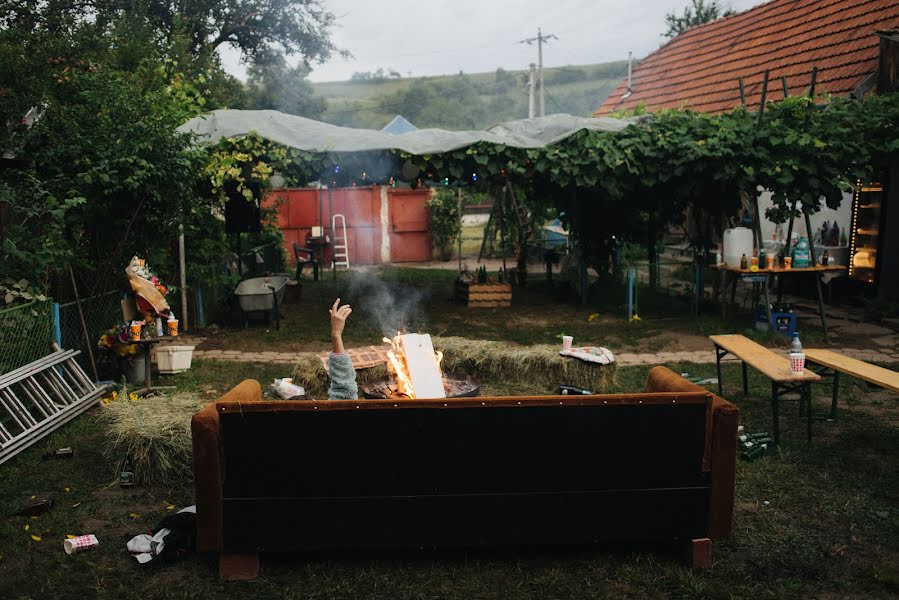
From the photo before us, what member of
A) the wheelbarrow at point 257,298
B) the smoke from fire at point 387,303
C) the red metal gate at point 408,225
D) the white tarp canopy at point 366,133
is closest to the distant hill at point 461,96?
the red metal gate at point 408,225

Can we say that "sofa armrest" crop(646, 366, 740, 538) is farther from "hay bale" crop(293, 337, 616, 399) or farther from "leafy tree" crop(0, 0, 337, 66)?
"leafy tree" crop(0, 0, 337, 66)

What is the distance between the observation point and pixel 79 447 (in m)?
6.89

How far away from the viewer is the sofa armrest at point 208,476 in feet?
14.6

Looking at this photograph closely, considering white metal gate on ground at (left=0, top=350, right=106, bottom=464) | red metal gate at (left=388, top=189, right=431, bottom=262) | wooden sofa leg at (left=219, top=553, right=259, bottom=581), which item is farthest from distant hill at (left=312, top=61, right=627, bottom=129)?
wooden sofa leg at (left=219, top=553, right=259, bottom=581)

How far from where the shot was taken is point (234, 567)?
4.57 meters

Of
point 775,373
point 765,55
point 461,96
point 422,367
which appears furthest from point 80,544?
point 461,96

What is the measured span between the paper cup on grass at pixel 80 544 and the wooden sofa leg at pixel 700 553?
4.07 meters

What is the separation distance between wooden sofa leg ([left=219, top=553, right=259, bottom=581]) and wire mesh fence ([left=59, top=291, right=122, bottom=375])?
4.94 metres

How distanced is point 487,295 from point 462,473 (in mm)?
10014

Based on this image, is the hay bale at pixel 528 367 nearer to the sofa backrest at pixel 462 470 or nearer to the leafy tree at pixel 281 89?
the sofa backrest at pixel 462 470

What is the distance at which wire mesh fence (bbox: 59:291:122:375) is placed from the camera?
853 cm

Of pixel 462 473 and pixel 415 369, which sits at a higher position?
pixel 415 369

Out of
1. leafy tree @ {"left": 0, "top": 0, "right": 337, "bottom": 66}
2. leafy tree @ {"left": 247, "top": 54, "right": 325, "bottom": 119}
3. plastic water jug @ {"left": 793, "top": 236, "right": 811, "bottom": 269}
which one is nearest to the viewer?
plastic water jug @ {"left": 793, "top": 236, "right": 811, "bottom": 269}

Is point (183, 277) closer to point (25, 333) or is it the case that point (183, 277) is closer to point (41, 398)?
point (25, 333)
